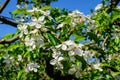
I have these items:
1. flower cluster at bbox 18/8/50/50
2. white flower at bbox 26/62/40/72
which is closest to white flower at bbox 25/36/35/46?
flower cluster at bbox 18/8/50/50

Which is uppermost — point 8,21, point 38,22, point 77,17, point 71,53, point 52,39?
point 8,21

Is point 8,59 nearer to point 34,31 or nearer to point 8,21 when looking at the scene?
point 34,31

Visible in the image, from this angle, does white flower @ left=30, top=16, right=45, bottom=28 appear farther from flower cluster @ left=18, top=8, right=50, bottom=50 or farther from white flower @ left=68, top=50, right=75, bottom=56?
white flower @ left=68, top=50, right=75, bottom=56

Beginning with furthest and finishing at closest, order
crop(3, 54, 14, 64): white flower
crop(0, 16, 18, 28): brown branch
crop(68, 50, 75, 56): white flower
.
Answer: crop(0, 16, 18, 28): brown branch < crop(3, 54, 14, 64): white flower < crop(68, 50, 75, 56): white flower

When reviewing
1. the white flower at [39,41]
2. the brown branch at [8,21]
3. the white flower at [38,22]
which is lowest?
the white flower at [39,41]

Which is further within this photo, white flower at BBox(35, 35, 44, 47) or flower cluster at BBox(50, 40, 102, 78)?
white flower at BBox(35, 35, 44, 47)

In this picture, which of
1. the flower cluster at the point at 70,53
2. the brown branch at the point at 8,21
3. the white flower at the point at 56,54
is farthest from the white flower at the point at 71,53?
the brown branch at the point at 8,21

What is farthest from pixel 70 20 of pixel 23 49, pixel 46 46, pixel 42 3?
pixel 42 3

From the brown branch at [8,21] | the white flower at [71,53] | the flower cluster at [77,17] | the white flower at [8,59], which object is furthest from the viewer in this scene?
the brown branch at [8,21]

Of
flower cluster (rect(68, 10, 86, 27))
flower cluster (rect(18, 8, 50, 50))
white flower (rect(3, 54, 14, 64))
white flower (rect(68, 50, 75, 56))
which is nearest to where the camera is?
white flower (rect(68, 50, 75, 56))

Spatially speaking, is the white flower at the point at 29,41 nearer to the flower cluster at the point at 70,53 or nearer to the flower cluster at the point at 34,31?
the flower cluster at the point at 34,31

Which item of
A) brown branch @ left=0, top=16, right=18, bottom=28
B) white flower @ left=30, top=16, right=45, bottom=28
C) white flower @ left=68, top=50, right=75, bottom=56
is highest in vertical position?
brown branch @ left=0, top=16, right=18, bottom=28

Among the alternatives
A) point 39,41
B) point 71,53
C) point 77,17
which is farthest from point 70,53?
point 77,17

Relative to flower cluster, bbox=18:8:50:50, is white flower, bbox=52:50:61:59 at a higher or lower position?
lower
